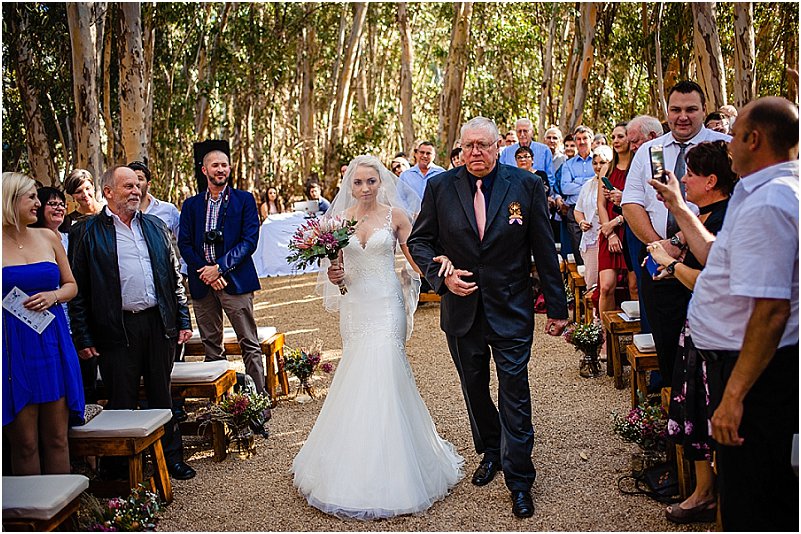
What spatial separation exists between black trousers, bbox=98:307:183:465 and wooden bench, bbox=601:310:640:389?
11.5ft

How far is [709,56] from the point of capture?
9.38m

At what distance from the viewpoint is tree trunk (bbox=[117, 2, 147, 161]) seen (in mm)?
10766

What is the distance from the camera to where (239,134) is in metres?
23.3

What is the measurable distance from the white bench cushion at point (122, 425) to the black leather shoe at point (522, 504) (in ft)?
7.05

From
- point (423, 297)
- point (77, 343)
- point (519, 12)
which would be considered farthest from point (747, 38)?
point (519, 12)

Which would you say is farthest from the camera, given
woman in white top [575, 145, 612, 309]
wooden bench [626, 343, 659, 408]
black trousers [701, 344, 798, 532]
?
woman in white top [575, 145, 612, 309]

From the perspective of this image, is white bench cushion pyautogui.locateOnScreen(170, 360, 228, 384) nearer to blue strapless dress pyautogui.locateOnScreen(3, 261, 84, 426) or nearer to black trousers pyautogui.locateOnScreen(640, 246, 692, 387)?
blue strapless dress pyautogui.locateOnScreen(3, 261, 84, 426)

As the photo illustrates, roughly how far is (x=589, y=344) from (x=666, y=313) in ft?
8.37

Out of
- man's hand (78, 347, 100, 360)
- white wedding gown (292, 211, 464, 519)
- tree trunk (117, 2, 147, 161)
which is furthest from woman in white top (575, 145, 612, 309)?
tree trunk (117, 2, 147, 161)

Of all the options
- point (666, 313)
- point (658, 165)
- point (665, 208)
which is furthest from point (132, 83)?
point (658, 165)

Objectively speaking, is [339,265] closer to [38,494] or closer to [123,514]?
[123,514]

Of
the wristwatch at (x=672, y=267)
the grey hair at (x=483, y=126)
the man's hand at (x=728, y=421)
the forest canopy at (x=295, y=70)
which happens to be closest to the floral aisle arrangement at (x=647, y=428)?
the wristwatch at (x=672, y=267)

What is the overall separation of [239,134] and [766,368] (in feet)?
70.6

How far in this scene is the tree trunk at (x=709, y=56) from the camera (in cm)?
938
